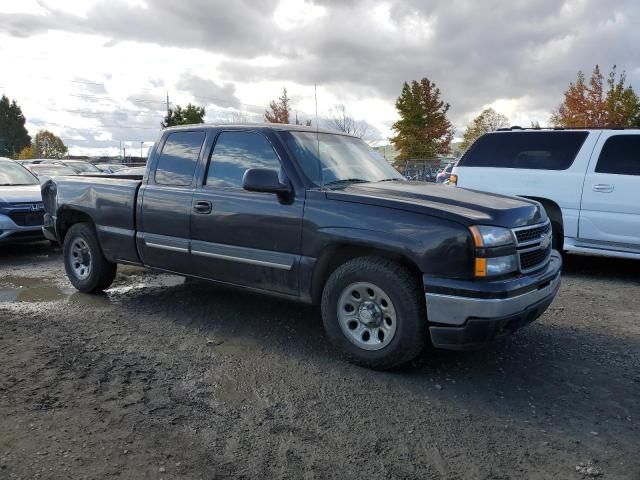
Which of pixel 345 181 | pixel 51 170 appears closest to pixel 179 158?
pixel 345 181

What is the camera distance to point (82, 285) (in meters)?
6.00

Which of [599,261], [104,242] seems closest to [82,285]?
[104,242]

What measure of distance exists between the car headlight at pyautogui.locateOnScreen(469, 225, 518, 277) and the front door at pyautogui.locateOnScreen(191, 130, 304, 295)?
4.45 feet

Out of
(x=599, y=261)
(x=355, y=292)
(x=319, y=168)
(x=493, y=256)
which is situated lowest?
(x=599, y=261)

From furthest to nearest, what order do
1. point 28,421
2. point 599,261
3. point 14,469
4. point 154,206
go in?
1. point 599,261
2. point 154,206
3. point 28,421
4. point 14,469

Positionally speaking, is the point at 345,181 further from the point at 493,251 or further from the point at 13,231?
the point at 13,231

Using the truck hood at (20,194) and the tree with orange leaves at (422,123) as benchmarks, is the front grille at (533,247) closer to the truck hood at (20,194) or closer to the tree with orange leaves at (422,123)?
the truck hood at (20,194)

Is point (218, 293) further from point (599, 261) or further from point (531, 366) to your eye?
point (599, 261)

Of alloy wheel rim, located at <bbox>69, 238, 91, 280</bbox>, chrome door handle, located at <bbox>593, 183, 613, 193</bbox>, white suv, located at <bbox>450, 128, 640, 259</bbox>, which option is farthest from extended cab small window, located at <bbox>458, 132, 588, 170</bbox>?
alloy wheel rim, located at <bbox>69, 238, 91, 280</bbox>

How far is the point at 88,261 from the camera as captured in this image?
19.7 ft

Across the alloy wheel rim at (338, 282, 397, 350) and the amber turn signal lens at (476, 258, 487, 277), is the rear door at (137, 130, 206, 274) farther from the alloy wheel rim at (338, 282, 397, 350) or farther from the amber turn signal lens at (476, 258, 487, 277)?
the amber turn signal lens at (476, 258, 487, 277)

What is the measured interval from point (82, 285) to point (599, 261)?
24.0ft

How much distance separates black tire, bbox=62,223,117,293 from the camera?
5805 millimetres

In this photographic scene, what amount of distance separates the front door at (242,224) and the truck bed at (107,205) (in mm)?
942
